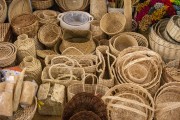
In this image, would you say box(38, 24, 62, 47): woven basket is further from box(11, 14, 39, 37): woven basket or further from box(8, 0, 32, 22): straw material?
box(8, 0, 32, 22): straw material

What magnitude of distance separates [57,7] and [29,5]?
51 cm

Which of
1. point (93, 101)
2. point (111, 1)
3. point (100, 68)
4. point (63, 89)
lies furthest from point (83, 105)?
point (111, 1)

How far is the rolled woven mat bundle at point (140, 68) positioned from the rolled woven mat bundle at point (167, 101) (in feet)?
0.34

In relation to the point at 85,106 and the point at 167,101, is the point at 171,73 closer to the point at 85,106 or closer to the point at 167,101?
the point at 167,101

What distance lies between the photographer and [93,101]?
2.53 m

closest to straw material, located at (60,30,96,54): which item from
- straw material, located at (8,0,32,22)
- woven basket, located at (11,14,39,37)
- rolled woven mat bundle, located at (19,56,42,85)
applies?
woven basket, located at (11,14,39,37)

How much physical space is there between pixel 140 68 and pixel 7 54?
159cm

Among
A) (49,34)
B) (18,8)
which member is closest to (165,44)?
(49,34)

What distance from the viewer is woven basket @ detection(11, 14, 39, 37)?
11.2 ft

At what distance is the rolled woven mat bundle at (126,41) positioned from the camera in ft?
11.4

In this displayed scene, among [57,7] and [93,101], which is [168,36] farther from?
[57,7]

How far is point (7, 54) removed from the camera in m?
3.10

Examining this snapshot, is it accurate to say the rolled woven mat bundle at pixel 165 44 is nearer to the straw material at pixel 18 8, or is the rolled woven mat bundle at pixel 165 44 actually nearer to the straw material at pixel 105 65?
the straw material at pixel 105 65

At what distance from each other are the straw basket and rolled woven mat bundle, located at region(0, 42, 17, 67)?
3.35 feet
